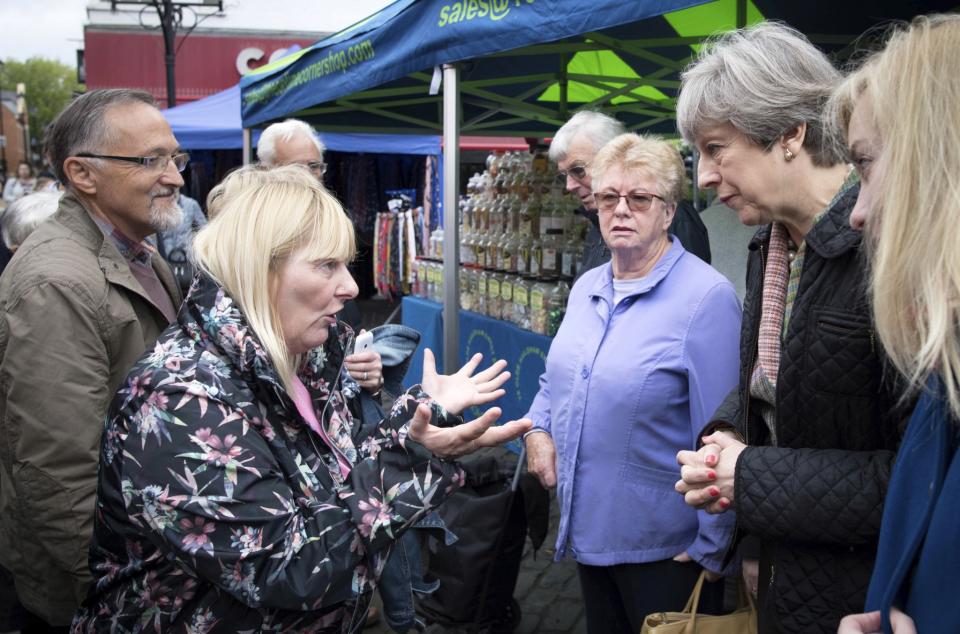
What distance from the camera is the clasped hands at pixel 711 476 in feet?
5.28

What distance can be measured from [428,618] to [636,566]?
1.21 meters

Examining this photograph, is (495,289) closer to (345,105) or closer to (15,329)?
(345,105)

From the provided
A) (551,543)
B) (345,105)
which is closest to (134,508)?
(551,543)

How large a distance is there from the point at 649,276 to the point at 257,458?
1.35 meters

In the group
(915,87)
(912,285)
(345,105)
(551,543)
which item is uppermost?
(345,105)

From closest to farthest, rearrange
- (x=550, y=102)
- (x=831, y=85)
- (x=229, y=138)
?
1. (x=831, y=85)
2. (x=550, y=102)
3. (x=229, y=138)

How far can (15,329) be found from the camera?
6.29ft

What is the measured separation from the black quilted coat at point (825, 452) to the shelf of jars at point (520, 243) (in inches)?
107

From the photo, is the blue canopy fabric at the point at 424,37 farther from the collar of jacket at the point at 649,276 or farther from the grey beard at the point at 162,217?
the grey beard at the point at 162,217

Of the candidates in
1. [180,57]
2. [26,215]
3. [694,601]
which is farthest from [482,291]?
[180,57]

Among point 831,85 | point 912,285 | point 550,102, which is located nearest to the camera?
point 912,285

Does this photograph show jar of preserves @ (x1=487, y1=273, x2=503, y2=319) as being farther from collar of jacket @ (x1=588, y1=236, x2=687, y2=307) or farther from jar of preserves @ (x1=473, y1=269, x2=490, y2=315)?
collar of jacket @ (x1=588, y1=236, x2=687, y2=307)

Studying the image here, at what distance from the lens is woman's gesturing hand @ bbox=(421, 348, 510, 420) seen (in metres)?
1.69

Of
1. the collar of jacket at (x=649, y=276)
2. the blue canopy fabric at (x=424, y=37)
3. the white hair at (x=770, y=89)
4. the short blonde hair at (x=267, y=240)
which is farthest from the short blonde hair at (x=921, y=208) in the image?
the blue canopy fabric at (x=424, y=37)
